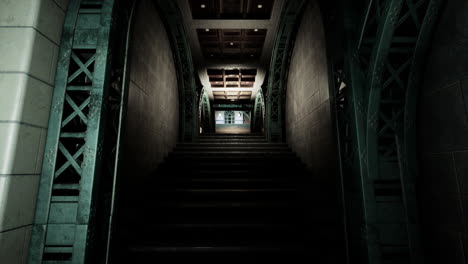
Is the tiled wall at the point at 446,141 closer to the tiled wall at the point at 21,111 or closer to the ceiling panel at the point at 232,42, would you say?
the tiled wall at the point at 21,111

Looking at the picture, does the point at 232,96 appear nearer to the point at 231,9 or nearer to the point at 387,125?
the point at 231,9

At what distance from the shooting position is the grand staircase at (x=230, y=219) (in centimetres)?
288

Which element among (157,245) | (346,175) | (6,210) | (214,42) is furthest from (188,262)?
(214,42)

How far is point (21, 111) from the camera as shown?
2.04 m

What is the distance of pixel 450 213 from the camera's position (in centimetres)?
214

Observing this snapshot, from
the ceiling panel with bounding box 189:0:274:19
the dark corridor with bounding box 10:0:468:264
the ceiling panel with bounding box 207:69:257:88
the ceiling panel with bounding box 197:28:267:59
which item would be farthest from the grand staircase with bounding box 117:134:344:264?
the ceiling panel with bounding box 207:69:257:88

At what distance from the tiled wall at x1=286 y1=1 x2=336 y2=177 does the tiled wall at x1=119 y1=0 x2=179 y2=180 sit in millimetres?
3805

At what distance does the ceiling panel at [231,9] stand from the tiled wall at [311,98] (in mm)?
1448

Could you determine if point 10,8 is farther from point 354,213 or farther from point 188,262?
point 354,213

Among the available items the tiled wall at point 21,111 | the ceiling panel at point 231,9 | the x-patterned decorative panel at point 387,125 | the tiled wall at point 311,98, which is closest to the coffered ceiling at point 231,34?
the ceiling panel at point 231,9

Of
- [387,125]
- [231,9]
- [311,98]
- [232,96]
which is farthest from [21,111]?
[232,96]

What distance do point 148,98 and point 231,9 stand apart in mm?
4414

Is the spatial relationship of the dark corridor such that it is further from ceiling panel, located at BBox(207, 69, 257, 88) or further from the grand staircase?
ceiling panel, located at BBox(207, 69, 257, 88)

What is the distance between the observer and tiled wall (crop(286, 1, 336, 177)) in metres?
4.21
